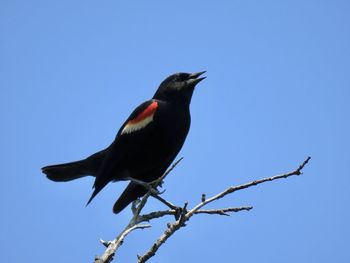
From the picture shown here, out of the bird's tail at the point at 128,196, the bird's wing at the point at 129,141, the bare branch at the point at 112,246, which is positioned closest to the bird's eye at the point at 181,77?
the bird's wing at the point at 129,141

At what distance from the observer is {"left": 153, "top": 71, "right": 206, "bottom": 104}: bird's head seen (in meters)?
6.72

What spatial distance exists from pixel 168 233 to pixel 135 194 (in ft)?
7.52

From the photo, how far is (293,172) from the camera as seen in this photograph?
378 centimetres

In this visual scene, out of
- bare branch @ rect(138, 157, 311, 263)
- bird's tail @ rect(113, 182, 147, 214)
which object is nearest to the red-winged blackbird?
bird's tail @ rect(113, 182, 147, 214)

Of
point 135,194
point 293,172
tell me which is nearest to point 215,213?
point 293,172

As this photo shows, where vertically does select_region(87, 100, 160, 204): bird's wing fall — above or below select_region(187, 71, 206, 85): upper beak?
below

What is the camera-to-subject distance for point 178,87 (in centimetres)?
684

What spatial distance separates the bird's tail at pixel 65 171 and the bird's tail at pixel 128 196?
3.74 ft

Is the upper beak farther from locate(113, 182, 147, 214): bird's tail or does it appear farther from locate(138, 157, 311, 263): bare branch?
locate(138, 157, 311, 263): bare branch

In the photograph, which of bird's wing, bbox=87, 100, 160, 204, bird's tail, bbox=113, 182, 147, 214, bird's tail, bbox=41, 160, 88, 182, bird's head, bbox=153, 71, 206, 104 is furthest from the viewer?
bird's tail, bbox=41, 160, 88, 182

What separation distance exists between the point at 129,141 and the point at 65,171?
1242 mm

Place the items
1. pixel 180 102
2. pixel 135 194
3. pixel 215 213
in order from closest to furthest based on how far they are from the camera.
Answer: pixel 215 213 → pixel 135 194 → pixel 180 102

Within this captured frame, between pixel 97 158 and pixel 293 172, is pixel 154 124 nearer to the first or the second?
pixel 97 158

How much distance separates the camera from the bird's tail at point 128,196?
6074mm
